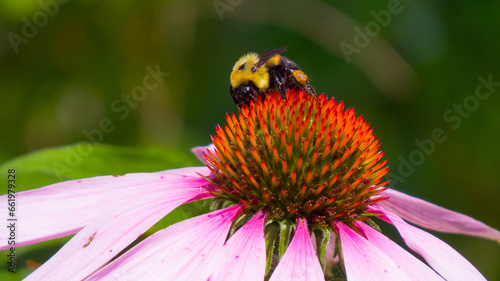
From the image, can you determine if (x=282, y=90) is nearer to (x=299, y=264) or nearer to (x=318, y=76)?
(x=299, y=264)

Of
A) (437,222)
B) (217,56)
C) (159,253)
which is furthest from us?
(217,56)

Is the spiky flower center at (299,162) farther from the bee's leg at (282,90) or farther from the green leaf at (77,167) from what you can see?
the green leaf at (77,167)

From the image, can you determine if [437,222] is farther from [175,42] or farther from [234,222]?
[175,42]

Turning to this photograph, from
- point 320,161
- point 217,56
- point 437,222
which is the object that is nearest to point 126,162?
point 320,161

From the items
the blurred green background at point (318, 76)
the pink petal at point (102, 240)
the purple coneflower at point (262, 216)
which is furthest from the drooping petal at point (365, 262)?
the blurred green background at point (318, 76)

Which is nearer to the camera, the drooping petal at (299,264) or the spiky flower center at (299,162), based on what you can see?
the drooping petal at (299,264)

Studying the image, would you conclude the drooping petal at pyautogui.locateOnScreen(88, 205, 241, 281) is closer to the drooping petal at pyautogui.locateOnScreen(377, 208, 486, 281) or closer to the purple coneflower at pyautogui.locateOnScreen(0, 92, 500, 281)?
the purple coneflower at pyautogui.locateOnScreen(0, 92, 500, 281)
